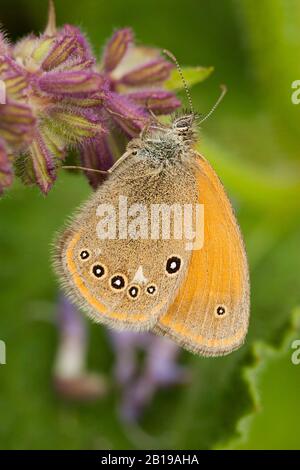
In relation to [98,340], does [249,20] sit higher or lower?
higher

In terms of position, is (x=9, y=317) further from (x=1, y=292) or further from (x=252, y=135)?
(x=252, y=135)

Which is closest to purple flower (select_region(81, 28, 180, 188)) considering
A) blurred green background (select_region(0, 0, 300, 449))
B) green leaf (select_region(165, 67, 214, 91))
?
green leaf (select_region(165, 67, 214, 91))

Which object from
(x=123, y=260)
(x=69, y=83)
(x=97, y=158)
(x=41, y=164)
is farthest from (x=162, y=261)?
(x=69, y=83)

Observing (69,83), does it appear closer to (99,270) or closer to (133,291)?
(99,270)

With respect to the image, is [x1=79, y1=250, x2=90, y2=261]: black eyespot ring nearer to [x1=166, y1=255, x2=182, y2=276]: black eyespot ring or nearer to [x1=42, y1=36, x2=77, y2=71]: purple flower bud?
[x1=166, y1=255, x2=182, y2=276]: black eyespot ring

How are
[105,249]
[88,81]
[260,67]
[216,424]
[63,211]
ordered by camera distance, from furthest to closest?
1. [63,211]
2. [260,67]
3. [216,424]
4. [105,249]
5. [88,81]

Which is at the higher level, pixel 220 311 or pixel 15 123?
pixel 15 123
